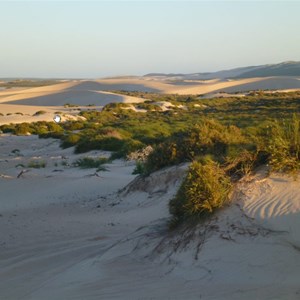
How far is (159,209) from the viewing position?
341 inches

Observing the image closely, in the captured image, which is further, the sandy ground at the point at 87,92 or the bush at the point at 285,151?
the sandy ground at the point at 87,92

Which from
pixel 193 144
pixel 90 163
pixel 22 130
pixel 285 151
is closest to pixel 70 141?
pixel 90 163

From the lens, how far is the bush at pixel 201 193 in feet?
20.7

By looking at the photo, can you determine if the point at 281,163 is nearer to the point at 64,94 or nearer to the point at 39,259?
the point at 39,259

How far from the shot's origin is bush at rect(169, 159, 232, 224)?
6320 mm

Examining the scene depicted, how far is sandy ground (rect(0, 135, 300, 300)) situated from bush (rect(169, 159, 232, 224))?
18 centimetres

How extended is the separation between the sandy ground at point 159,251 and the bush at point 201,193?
0.58 ft

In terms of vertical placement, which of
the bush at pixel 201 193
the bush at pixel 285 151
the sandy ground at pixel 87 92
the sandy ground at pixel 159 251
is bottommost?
the sandy ground at pixel 87 92

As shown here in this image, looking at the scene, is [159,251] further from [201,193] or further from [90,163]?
[90,163]

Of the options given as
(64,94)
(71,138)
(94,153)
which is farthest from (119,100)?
(94,153)

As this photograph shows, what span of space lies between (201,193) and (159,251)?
34.3 inches

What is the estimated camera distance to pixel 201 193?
20.9 feet

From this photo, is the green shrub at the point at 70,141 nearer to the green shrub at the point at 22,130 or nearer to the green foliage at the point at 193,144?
the green shrub at the point at 22,130

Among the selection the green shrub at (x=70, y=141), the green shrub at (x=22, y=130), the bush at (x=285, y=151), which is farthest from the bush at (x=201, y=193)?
the green shrub at (x=22, y=130)
